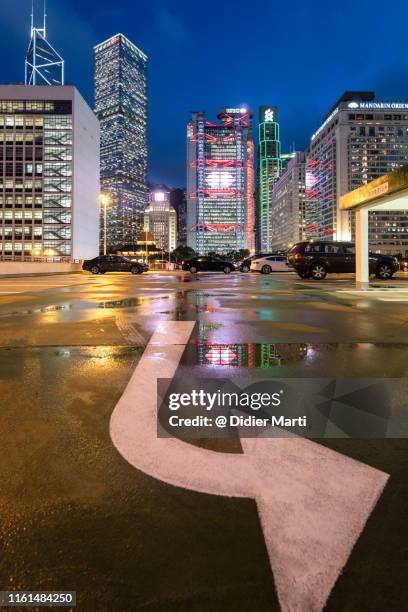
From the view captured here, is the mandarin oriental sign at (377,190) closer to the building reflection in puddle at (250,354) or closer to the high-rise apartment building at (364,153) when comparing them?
the building reflection in puddle at (250,354)

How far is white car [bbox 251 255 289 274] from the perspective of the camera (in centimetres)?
3531

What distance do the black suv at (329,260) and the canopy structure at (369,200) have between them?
3003 millimetres

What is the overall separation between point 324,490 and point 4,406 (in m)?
2.35

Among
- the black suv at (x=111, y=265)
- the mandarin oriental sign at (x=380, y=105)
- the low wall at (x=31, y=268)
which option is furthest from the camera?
the mandarin oriental sign at (x=380, y=105)

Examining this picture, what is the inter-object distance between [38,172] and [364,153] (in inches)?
4541

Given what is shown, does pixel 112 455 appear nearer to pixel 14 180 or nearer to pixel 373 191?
pixel 373 191

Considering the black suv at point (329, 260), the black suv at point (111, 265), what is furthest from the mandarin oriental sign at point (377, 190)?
the black suv at point (111, 265)

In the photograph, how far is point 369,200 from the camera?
57.7 feet

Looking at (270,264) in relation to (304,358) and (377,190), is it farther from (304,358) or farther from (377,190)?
(304,358)

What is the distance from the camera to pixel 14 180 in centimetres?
10438

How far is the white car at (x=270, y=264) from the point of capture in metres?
35.3

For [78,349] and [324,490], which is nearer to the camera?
[324,490]

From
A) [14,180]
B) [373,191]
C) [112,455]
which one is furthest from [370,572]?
[14,180]

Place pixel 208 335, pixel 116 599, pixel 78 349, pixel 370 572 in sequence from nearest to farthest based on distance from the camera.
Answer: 1. pixel 116 599
2. pixel 370 572
3. pixel 78 349
4. pixel 208 335
